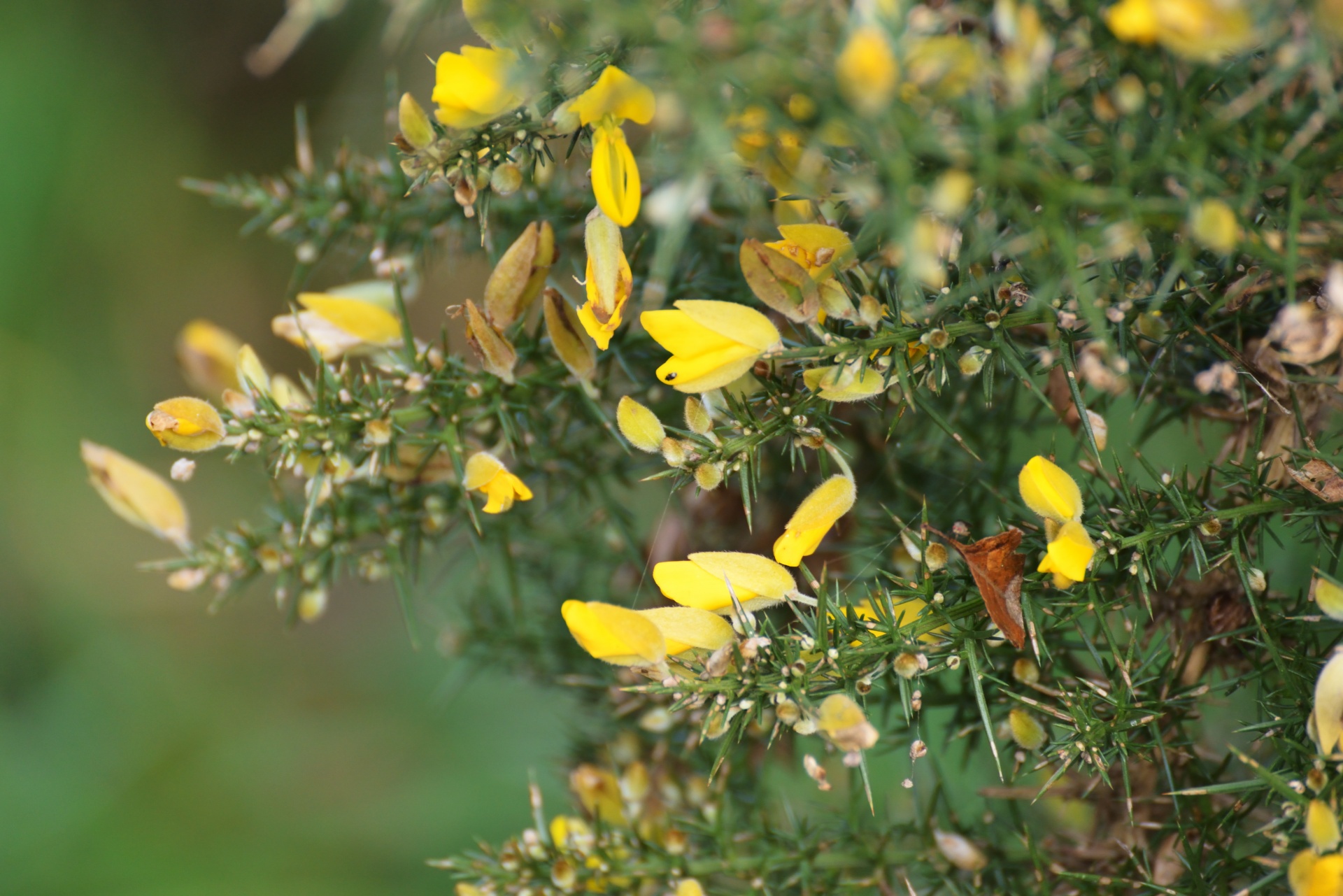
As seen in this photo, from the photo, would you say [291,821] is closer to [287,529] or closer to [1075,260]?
[287,529]

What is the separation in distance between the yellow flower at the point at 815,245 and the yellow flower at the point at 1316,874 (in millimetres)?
260

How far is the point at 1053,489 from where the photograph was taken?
34cm

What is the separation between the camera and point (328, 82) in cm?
154

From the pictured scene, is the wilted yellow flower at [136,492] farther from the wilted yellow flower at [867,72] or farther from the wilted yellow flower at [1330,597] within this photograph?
the wilted yellow flower at [1330,597]

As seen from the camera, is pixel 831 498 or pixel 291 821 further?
pixel 291 821

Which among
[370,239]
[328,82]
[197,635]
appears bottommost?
[197,635]

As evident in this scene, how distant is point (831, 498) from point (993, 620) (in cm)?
8

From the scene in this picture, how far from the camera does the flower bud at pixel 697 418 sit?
0.35 metres

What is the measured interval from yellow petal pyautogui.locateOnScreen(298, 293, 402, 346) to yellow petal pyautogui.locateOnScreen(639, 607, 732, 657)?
228mm

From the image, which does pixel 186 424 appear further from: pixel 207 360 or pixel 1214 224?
pixel 1214 224

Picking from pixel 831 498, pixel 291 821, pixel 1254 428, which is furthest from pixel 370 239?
pixel 291 821

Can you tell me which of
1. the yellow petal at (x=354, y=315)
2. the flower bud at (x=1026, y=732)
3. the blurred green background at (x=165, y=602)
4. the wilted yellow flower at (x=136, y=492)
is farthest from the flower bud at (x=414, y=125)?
the blurred green background at (x=165, y=602)

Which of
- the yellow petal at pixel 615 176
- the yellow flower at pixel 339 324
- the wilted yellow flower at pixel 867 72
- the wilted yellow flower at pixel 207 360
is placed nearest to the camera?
the wilted yellow flower at pixel 867 72

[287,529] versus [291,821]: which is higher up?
[287,529]
